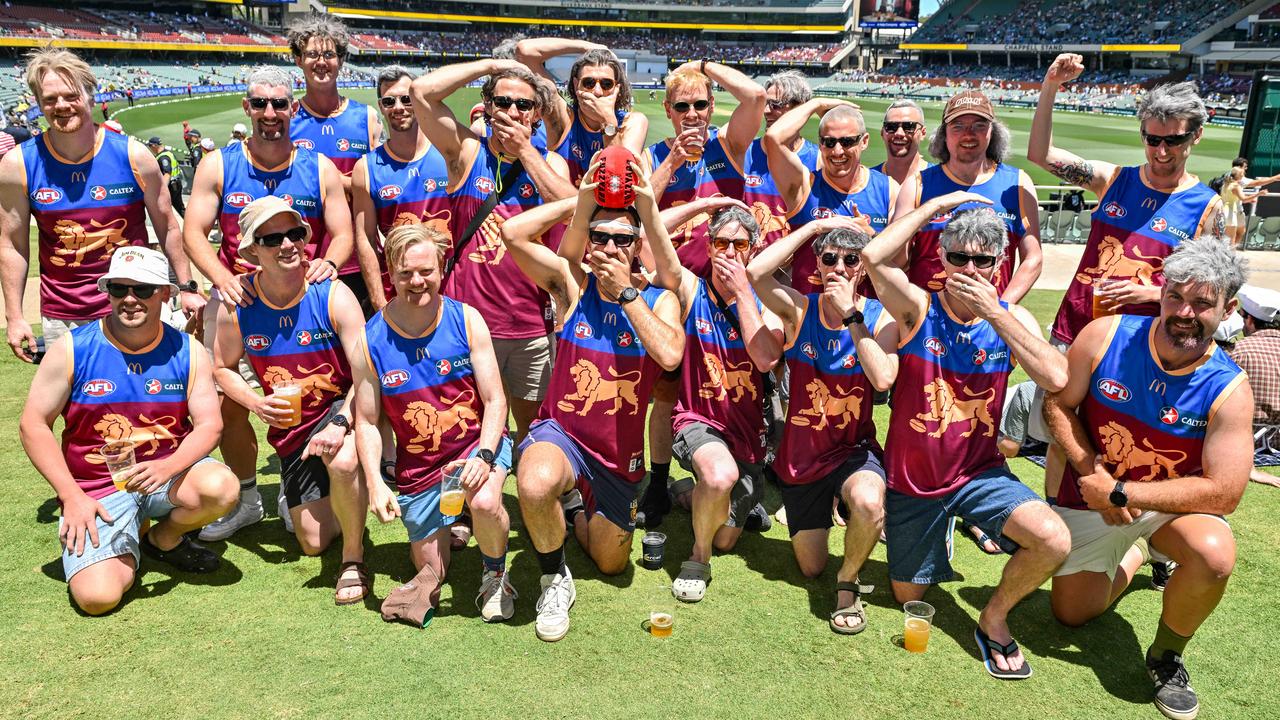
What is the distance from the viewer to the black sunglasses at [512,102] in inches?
202

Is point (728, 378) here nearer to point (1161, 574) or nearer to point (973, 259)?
point (973, 259)

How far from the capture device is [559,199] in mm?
5176

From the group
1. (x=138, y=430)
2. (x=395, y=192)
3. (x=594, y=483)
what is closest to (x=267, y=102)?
(x=395, y=192)

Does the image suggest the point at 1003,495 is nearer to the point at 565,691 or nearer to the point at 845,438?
the point at 845,438

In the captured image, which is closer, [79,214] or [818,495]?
[818,495]

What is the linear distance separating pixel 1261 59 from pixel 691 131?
213 feet

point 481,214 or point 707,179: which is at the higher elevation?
point 707,179

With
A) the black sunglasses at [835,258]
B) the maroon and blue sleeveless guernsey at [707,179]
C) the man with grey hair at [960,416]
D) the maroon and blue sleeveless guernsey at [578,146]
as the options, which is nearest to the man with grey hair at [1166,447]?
the man with grey hair at [960,416]

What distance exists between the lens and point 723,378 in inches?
194

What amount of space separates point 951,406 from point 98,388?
440 centimetres

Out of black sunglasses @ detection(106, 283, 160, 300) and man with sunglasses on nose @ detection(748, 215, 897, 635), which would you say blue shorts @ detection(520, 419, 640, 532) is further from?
black sunglasses @ detection(106, 283, 160, 300)

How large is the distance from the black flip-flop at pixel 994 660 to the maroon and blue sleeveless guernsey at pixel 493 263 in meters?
3.19

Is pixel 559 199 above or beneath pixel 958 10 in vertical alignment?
beneath

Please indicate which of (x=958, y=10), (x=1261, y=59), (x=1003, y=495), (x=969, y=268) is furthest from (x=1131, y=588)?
(x=958, y=10)
